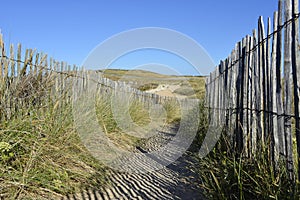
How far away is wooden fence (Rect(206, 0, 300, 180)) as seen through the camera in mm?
2287

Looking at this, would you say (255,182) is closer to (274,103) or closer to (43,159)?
(274,103)

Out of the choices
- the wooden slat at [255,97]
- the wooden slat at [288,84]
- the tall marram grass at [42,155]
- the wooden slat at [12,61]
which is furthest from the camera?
the wooden slat at [12,61]

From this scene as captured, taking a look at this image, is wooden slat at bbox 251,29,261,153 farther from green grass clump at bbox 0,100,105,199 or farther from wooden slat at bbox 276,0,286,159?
green grass clump at bbox 0,100,105,199

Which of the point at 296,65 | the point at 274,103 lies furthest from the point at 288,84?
the point at 274,103

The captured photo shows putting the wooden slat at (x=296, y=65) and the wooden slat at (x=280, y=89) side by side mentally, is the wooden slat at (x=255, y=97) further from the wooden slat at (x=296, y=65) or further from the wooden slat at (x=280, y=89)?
the wooden slat at (x=296, y=65)

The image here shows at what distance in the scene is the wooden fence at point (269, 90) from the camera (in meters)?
2.29

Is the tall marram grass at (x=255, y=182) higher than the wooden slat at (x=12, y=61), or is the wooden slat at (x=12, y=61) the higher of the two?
the wooden slat at (x=12, y=61)

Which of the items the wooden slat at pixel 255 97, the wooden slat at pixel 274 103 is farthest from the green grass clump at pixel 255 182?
the wooden slat at pixel 255 97

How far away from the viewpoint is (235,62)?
4262mm

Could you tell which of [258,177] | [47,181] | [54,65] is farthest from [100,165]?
[258,177]

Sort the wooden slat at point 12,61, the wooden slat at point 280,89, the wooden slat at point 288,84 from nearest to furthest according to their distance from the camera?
the wooden slat at point 288,84, the wooden slat at point 280,89, the wooden slat at point 12,61

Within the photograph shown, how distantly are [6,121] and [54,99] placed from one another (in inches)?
48.7

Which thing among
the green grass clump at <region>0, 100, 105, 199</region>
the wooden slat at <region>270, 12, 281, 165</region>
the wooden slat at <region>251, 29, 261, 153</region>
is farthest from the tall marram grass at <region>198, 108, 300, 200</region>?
the green grass clump at <region>0, 100, 105, 199</region>

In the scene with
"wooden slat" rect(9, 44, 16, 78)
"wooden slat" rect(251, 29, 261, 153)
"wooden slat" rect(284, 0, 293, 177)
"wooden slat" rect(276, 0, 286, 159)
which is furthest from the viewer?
"wooden slat" rect(9, 44, 16, 78)
